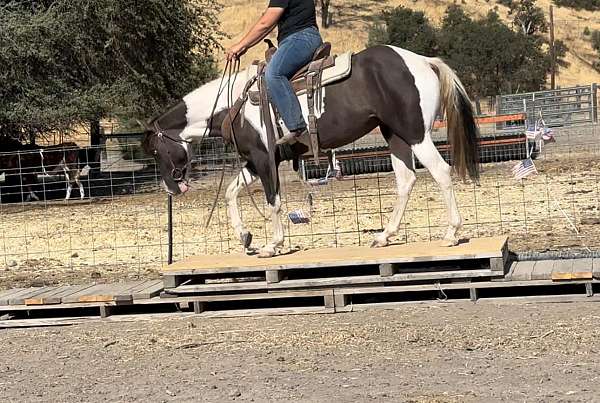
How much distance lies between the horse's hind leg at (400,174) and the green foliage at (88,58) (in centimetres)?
→ 1419

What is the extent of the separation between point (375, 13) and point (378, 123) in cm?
6587

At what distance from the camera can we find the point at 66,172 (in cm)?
1989

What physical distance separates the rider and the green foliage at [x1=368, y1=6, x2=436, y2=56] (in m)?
45.1

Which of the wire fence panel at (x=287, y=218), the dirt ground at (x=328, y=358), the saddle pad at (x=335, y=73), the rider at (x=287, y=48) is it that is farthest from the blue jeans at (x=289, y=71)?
the dirt ground at (x=328, y=358)

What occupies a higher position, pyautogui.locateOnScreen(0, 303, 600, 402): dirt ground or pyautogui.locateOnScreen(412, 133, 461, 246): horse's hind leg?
pyautogui.locateOnScreen(412, 133, 461, 246): horse's hind leg

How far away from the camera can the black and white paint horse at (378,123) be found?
7.95m

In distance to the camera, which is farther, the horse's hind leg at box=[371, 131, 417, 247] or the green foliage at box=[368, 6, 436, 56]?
the green foliage at box=[368, 6, 436, 56]

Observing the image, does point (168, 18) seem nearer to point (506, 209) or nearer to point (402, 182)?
point (506, 209)

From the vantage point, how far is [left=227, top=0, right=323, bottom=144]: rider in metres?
7.91

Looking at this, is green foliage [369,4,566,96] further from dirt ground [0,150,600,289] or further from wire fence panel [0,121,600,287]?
dirt ground [0,150,600,289]

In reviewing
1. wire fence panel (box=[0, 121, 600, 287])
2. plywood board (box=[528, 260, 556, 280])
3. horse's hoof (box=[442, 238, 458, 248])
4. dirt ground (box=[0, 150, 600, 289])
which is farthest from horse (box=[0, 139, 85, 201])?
plywood board (box=[528, 260, 556, 280])

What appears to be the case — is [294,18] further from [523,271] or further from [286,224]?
[286,224]

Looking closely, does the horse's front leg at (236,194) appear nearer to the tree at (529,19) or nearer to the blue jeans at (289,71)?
the blue jeans at (289,71)

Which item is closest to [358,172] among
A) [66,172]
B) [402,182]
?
[66,172]
